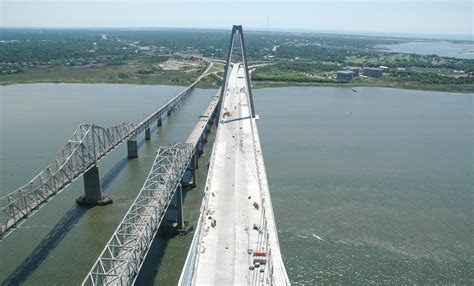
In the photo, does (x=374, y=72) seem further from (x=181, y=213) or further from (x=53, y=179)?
(x=53, y=179)

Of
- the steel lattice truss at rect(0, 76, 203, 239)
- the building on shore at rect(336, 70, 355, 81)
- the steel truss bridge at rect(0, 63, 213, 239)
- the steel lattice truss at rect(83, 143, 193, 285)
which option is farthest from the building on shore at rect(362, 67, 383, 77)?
the steel lattice truss at rect(83, 143, 193, 285)

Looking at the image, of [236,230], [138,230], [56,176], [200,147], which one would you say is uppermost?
[56,176]

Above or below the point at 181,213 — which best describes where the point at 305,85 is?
above

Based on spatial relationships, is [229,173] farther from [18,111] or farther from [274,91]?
[274,91]

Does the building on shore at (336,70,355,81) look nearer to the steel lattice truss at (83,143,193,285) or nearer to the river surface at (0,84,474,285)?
the river surface at (0,84,474,285)

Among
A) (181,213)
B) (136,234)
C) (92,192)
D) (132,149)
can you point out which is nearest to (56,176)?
(92,192)

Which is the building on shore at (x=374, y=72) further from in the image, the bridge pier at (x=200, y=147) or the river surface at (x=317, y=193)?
the bridge pier at (x=200, y=147)

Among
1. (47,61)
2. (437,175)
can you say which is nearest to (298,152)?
(437,175)
